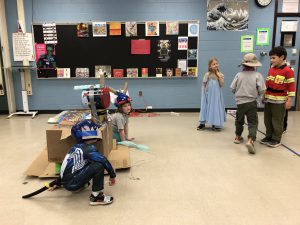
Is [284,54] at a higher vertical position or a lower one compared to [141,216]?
higher

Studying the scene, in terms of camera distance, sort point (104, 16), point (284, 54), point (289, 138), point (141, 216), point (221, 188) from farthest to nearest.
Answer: point (104, 16)
point (289, 138)
point (284, 54)
point (221, 188)
point (141, 216)

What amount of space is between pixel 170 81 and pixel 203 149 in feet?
8.24

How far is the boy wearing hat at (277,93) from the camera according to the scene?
354cm

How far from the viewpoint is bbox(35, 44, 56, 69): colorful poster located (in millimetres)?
5676

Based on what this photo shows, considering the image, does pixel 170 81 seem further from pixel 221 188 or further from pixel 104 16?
pixel 221 188

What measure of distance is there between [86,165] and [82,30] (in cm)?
399

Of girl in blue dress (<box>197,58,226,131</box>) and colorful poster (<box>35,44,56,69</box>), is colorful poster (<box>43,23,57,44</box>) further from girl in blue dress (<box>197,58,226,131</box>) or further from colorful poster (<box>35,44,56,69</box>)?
girl in blue dress (<box>197,58,226,131</box>)

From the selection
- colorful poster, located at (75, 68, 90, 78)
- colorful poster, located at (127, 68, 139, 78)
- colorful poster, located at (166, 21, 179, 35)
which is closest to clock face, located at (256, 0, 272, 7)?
colorful poster, located at (166, 21, 179, 35)

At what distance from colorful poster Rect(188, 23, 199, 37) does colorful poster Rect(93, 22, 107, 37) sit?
1689 millimetres

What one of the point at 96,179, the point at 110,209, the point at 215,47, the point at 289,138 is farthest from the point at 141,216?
the point at 215,47

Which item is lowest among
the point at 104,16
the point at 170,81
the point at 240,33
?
the point at 170,81

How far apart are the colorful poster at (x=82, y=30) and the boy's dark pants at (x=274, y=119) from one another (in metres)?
3.67

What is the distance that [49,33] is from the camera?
562 cm

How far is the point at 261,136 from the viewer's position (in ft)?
13.8
